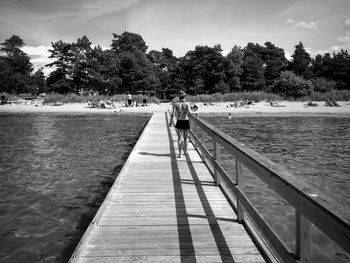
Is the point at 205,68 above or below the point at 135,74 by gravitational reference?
above

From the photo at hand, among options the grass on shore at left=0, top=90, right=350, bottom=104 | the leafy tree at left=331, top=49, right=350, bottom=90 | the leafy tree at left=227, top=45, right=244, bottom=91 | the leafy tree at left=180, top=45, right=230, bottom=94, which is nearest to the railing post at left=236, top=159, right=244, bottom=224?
the grass on shore at left=0, top=90, right=350, bottom=104

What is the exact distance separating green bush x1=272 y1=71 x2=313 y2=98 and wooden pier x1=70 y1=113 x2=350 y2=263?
43192mm

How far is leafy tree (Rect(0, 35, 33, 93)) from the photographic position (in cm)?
7000

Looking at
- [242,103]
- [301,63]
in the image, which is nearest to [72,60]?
[242,103]

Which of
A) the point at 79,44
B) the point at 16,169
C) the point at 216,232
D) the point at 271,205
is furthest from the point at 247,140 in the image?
the point at 79,44

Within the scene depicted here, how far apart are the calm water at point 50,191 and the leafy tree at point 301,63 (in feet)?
251

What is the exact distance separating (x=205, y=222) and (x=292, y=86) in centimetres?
4567

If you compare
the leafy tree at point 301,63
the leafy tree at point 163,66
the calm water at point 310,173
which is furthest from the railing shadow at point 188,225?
the leafy tree at point 301,63

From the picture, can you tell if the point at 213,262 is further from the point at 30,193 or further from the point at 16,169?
the point at 16,169

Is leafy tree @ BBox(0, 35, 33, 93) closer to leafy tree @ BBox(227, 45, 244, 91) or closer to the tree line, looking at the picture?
the tree line

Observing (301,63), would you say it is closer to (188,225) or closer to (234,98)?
(234,98)

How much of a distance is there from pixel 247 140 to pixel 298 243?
1415cm

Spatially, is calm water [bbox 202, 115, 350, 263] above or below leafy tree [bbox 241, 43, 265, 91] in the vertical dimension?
below

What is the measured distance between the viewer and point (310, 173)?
9.54 meters
